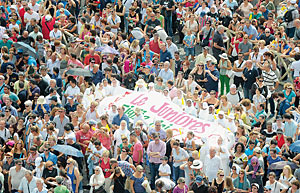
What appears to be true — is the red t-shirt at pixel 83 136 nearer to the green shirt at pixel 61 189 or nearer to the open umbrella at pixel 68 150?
the open umbrella at pixel 68 150

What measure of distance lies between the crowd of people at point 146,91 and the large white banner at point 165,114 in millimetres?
161

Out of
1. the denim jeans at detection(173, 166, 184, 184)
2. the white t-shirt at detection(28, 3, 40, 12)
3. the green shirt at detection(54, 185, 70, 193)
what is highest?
the white t-shirt at detection(28, 3, 40, 12)

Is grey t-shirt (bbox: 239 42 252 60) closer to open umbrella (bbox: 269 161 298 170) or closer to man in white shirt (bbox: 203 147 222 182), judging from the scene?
man in white shirt (bbox: 203 147 222 182)

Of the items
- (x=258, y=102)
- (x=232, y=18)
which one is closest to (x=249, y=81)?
(x=258, y=102)

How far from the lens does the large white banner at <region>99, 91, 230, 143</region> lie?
21.5 meters

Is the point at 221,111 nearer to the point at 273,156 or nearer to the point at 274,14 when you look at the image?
the point at 273,156

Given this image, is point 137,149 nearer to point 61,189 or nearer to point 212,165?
point 212,165

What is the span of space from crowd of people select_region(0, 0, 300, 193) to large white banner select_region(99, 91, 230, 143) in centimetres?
16

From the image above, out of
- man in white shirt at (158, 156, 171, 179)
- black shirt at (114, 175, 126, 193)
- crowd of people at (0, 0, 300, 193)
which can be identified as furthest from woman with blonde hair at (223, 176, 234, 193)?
black shirt at (114, 175, 126, 193)

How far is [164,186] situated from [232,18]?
10475 millimetres

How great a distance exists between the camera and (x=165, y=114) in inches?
886

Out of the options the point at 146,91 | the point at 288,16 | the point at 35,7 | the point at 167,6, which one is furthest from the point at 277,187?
the point at 35,7

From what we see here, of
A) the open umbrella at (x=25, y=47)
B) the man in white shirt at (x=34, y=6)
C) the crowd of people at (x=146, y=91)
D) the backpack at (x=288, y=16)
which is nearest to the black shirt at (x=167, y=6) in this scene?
the crowd of people at (x=146, y=91)

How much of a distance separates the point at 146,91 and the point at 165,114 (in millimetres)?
1351
